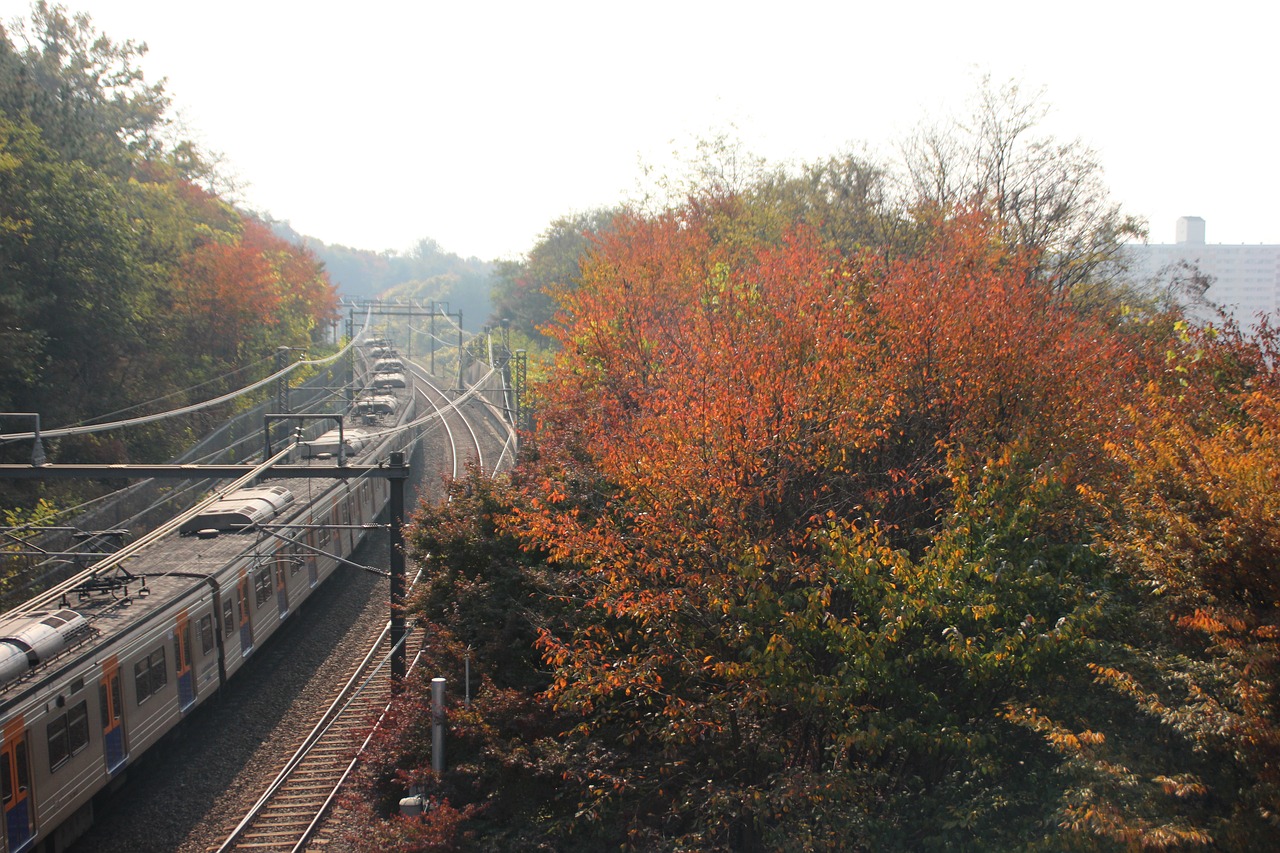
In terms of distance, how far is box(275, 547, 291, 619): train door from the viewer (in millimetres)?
18719

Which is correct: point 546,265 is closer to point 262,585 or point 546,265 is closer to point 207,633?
point 262,585

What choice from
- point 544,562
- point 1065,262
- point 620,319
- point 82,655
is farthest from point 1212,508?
point 1065,262

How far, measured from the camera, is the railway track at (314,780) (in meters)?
12.5

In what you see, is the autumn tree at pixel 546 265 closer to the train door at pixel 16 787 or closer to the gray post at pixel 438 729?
the gray post at pixel 438 729

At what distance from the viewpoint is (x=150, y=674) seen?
1349 cm

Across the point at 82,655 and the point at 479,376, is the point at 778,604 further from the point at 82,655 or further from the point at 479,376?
the point at 479,376

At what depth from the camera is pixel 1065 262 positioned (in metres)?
26.5

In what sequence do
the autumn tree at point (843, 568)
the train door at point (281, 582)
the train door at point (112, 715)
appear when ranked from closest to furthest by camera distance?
the autumn tree at point (843, 568) → the train door at point (112, 715) → the train door at point (281, 582)

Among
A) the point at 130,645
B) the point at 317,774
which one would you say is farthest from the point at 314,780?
the point at 130,645

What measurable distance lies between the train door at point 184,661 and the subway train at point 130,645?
3cm

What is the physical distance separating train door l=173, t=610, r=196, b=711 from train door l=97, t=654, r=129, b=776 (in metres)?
1.68

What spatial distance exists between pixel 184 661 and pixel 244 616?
2.35 m

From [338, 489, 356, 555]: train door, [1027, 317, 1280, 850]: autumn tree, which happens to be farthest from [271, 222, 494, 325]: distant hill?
[1027, 317, 1280, 850]: autumn tree

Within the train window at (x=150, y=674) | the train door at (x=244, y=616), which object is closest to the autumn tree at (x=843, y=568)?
the train window at (x=150, y=674)
